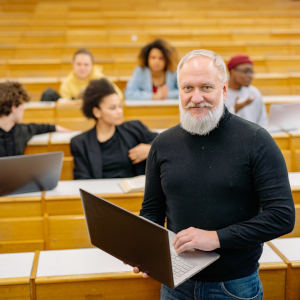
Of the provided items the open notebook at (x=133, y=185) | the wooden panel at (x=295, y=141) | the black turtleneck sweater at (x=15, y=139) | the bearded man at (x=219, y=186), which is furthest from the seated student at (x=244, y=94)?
the bearded man at (x=219, y=186)

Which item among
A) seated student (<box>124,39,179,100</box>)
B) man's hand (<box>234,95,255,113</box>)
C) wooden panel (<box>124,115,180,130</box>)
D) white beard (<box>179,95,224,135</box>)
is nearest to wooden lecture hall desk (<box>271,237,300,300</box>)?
white beard (<box>179,95,224,135</box>)

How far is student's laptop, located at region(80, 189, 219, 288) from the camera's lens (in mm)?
310

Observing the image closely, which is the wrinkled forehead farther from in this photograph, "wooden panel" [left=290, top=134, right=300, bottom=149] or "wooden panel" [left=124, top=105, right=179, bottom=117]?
"wooden panel" [left=124, top=105, right=179, bottom=117]

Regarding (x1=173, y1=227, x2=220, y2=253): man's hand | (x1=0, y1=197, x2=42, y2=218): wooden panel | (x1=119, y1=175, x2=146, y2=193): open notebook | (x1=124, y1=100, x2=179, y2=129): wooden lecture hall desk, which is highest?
(x1=124, y1=100, x2=179, y2=129): wooden lecture hall desk

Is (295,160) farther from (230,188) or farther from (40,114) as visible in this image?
(40,114)

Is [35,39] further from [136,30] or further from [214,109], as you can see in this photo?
[214,109]

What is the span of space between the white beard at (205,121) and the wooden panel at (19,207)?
0.36m

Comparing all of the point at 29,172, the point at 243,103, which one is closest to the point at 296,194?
the point at 243,103

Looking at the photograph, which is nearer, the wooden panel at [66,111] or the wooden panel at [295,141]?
the wooden panel at [295,141]

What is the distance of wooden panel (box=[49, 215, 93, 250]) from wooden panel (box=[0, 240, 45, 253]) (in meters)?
0.03

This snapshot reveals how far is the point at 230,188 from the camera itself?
34cm

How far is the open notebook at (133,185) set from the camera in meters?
0.62

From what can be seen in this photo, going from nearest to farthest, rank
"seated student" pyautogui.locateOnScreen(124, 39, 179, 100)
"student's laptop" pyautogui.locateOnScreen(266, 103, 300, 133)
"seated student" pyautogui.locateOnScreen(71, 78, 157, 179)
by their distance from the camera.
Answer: "seated student" pyautogui.locateOnScreen(71, 78, 157, 179), "student's laptop" pyautogui.locateOnScreen(266, 103, 300, 133), "seated student" pyautogui.locateOnScreen(124, 39, 179, 100)

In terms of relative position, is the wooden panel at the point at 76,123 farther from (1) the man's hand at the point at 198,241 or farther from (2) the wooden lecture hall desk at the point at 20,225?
(1) the man's hand at the point at 198,241
